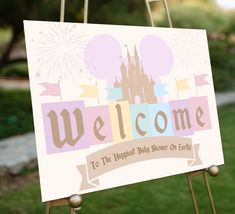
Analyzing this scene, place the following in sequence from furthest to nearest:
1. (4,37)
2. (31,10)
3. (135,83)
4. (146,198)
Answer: (4,37), (31,10), (146,198), (135,83)

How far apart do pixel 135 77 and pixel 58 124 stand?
13.9 inches

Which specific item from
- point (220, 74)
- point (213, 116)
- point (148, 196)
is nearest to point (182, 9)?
point (220, 74)

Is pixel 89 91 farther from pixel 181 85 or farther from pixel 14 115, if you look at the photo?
pixel 14 115

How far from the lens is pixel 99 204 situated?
8.59 feet

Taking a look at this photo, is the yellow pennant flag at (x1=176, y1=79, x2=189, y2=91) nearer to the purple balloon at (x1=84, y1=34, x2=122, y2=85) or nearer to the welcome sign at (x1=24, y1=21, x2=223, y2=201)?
the welcome sign at (x1=24, y1=21, x2=223, y2=201)

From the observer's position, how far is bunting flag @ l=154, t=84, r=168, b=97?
66.4 inches

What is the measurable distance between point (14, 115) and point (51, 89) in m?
3.34

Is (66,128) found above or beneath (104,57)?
beneath

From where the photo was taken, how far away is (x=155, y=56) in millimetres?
1709

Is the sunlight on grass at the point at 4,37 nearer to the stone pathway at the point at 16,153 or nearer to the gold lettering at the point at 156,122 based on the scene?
the stone pathway at the point at 16,153

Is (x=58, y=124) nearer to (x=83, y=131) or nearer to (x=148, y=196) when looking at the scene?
(x=83, y=131)

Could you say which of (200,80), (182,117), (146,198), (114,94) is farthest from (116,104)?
(146,198)

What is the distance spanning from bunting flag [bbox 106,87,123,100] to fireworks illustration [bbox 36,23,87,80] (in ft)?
0.41

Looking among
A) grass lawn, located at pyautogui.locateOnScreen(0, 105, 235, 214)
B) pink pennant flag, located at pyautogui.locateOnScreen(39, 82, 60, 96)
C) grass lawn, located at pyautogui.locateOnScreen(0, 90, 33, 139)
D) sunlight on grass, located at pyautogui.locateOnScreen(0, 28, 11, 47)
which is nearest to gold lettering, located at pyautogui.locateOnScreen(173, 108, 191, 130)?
pink pennant flag, located at pyautogui.locateOnScreen(39, 82, 60, 96)
